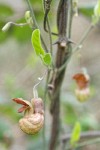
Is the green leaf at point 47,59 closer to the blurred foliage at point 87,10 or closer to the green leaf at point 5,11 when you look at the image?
the blurred foliage at point 87,10

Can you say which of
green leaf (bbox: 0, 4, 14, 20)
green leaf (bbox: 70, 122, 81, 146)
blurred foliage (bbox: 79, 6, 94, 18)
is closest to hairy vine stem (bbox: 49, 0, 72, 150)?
green leaf (bbox: 70, 122, 81, 146)

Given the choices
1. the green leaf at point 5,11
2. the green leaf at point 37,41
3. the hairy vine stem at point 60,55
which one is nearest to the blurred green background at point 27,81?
the green leaf at point 5,11

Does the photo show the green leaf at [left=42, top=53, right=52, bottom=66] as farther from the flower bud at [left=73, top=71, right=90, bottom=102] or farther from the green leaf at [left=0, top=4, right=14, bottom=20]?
the green leaf at [left=0, top=4, right=14, bottom=20]

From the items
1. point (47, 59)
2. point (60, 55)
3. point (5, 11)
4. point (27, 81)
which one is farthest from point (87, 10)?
point (27, 81)

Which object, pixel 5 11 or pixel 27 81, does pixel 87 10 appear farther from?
pixel 27 81

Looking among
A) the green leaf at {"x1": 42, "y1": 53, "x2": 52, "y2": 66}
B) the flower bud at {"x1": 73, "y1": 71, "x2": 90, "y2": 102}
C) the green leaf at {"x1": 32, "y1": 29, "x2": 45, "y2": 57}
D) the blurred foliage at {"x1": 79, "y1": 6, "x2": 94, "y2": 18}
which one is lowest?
the flower bud at {"x1": 73, "y1": 71, "x2": 90, "y2": 102}

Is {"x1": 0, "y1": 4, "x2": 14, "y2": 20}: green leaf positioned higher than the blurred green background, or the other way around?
{"x1": 0, "y1": 4, "x2": 14, "y2": 20}: green leaf

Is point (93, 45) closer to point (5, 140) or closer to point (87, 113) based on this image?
point (87, 113)

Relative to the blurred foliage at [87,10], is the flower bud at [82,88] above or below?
below

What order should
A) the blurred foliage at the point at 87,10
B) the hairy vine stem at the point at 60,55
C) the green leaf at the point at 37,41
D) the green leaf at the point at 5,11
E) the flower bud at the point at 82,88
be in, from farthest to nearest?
the green leaf at the point at 5,11, the blurred foliage at the point at 87,10, the flower bud at the point at 82,88, the hairy vine stem at the point at 60,55, the green leaf at the point at 37,41

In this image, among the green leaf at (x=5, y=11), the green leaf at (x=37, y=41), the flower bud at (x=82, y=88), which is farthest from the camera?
the green leaf at (x=5, y=11)

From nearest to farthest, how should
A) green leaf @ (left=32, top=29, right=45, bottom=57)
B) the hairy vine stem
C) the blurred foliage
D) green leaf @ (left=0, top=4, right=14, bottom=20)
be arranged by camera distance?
green leaf @ (left=32, top=29, right=45, bottom=57)
the hairy vine stem
the blurred foliage
green leaf @ (left=0, top=4, right=14, bottom=20)
